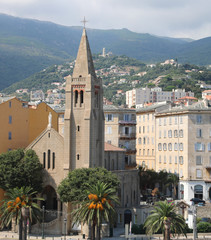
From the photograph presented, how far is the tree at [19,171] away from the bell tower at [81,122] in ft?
15.4

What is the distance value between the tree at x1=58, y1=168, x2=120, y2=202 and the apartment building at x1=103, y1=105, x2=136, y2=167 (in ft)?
126

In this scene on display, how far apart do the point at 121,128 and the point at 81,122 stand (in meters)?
36.4

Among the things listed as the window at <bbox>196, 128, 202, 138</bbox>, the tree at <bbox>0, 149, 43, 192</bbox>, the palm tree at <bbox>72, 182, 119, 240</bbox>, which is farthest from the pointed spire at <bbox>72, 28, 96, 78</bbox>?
the window at <bbox>196, 128, 202, 138</bbox>

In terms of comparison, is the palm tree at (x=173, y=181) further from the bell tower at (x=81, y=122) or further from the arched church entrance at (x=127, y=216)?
the bell tower at (x=81, y=122)

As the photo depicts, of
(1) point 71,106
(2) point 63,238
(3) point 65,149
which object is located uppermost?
(1) point 71,106

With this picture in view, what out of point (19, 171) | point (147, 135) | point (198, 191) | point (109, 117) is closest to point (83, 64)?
point (19, 171)

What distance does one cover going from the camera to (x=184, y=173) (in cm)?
11088

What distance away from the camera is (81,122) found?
82500mm

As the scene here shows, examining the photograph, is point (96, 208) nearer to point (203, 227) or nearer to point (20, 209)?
point (20, 209)

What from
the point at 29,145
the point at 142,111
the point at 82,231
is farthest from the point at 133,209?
the point at 142,111

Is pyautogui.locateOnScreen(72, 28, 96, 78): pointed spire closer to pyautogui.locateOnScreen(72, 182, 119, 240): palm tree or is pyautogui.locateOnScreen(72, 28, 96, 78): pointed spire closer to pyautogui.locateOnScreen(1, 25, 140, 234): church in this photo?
pyautogui.locateOnScreen(1, 25, 140, 234): church

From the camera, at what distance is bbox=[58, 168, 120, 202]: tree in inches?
3029

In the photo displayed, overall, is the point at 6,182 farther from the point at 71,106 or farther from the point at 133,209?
the point at 133,209

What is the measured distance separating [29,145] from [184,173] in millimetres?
38200
